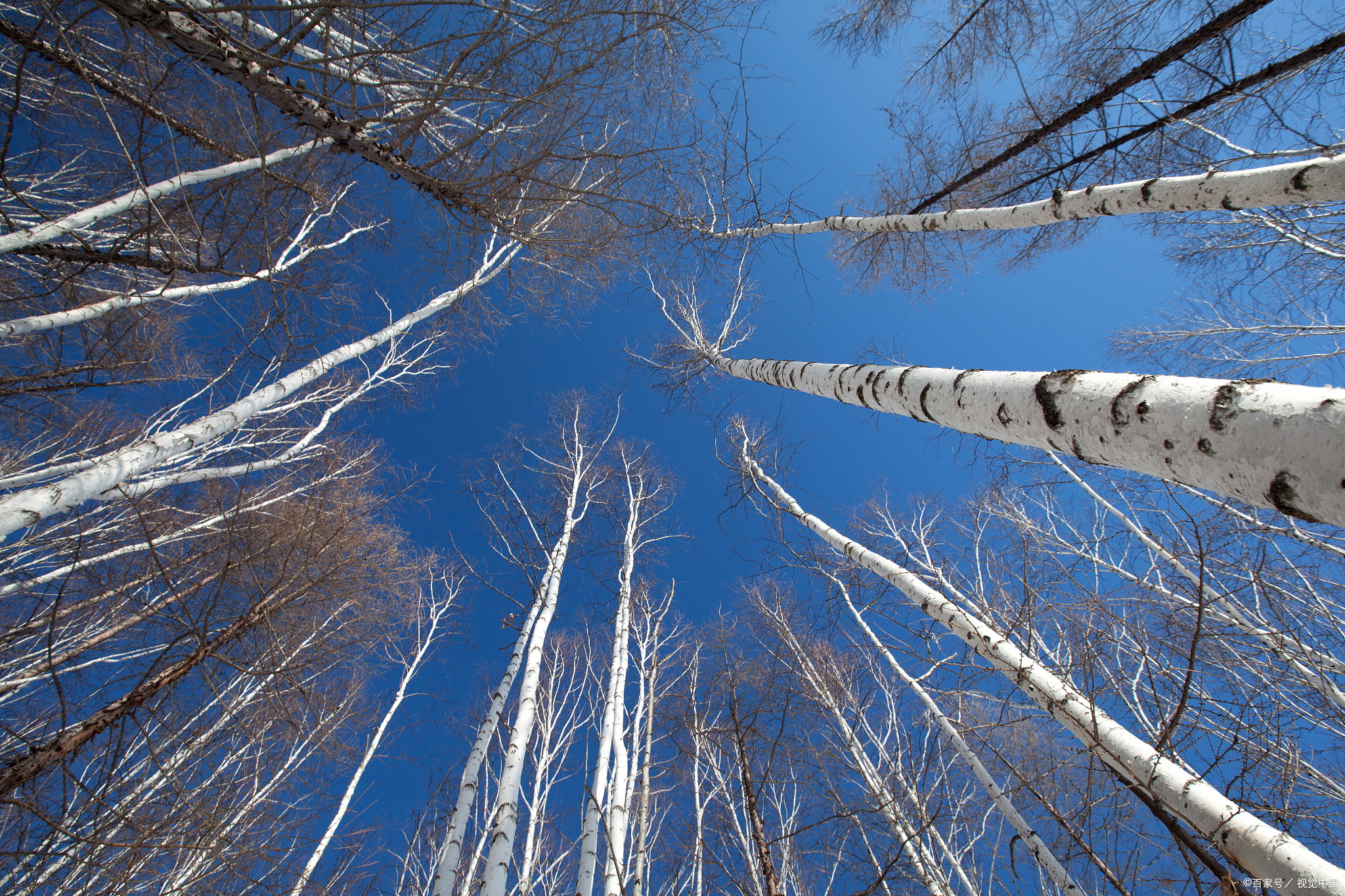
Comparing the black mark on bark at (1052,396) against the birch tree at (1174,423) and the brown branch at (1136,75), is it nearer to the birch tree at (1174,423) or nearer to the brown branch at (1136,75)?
the birch tree at (1174,423)

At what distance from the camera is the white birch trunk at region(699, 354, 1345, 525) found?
78 centimetres

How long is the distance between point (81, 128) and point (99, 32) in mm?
1705

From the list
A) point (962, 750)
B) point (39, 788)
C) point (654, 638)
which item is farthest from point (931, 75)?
point (39, 788)

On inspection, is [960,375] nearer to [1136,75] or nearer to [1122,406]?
[1122,406]

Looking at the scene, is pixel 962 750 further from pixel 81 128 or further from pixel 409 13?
pixel 81 128

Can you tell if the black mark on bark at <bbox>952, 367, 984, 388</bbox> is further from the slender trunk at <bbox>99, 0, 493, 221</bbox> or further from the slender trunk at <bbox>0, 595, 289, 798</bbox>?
the slender trunk at <bbox>0, 595, 289, 798</bbox>

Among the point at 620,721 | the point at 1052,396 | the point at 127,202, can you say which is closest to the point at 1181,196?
the point at 1052,396

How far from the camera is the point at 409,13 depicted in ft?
7.32

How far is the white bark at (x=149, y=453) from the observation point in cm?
211

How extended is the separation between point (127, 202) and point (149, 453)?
2.61 m

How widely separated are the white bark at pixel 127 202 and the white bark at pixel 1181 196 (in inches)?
177

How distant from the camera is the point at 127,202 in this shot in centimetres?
357

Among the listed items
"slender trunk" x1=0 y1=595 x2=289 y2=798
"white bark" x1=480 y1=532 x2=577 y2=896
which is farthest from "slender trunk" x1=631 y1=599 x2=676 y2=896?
"slender trunk" x1=0 y1=595 x2=289 y2=798

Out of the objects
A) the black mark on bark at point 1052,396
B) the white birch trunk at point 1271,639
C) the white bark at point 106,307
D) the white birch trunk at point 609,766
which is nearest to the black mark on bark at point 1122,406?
the black mark on bark at point 1052,396
